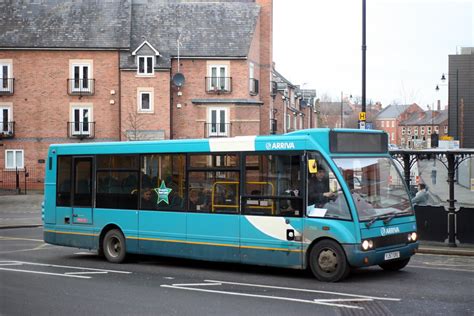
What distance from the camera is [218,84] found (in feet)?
171

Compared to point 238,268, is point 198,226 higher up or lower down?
higher up

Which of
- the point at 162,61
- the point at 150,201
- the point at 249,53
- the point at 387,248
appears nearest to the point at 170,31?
the point at 162,61

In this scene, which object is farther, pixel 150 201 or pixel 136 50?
pixel 136 50

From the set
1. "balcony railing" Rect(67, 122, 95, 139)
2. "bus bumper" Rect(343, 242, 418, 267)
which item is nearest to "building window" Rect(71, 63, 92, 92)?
"balcony railing" Rect(67, 122, 95, 139)

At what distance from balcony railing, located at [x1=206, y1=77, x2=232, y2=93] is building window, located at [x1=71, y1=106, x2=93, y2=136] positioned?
918cm

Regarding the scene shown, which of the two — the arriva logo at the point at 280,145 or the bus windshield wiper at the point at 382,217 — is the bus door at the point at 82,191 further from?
the bus windshield wiper at the point at 382,217

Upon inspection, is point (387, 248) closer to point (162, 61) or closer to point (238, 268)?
point (238, 268)

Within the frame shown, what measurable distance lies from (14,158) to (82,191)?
1449 inches

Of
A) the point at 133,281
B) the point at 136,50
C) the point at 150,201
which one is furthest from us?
the point at 136,50

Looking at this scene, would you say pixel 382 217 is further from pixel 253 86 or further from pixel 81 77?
pixel 253 86

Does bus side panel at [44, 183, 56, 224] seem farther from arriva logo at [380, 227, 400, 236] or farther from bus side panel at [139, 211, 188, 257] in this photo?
arriva logo at [380, 227, 400, 236]

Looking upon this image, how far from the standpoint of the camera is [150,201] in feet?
48.7

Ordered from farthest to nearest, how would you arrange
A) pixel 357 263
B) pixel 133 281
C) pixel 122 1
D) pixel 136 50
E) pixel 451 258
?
1. pixel 122 1
2. pixel 136 50
3. pixel 451 258
4. pixel 133 281
5. pixel 357 263

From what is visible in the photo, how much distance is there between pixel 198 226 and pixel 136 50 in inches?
1522
